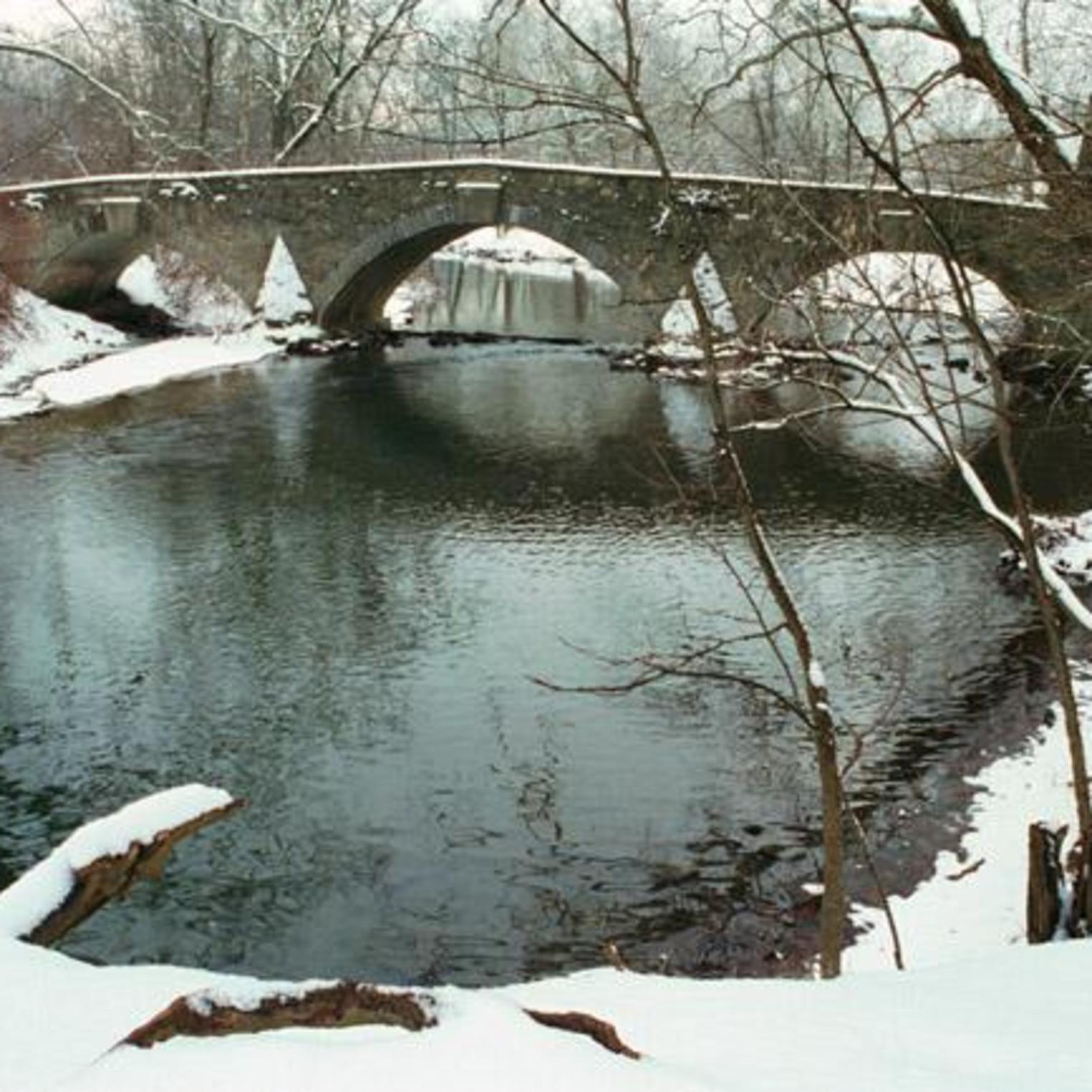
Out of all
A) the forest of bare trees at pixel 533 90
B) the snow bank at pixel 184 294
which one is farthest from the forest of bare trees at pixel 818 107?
the snow bank at pixel 184 294

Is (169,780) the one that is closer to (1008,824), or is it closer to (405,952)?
(405,952)

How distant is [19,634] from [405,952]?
5919 mm

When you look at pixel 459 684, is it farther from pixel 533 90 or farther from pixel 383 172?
pixel 383 172

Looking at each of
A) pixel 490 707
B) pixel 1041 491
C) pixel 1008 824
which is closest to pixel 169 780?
pixel 490 707

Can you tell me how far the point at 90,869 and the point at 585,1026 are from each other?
1.77 m

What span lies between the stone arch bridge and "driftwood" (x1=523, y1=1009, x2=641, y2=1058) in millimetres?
21133

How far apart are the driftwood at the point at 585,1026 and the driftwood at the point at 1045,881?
11.2 ft

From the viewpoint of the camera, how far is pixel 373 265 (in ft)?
95.5

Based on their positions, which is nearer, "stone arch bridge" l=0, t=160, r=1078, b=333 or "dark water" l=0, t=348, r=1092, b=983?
"dark water" l=0, t=348, r=1092, b=983

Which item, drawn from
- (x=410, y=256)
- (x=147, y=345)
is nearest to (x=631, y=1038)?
(x=147, y=345)

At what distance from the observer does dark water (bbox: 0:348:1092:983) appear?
24.7 feet

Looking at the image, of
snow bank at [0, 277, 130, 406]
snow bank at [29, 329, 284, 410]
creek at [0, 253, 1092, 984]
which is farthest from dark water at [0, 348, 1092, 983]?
snow bank at [0, 277, 130, 406]

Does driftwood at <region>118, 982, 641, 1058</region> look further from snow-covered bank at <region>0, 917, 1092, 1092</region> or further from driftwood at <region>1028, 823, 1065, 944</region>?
driftwood at <region>1028, 823, 1065, 944</region>

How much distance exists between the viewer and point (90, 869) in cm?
377
